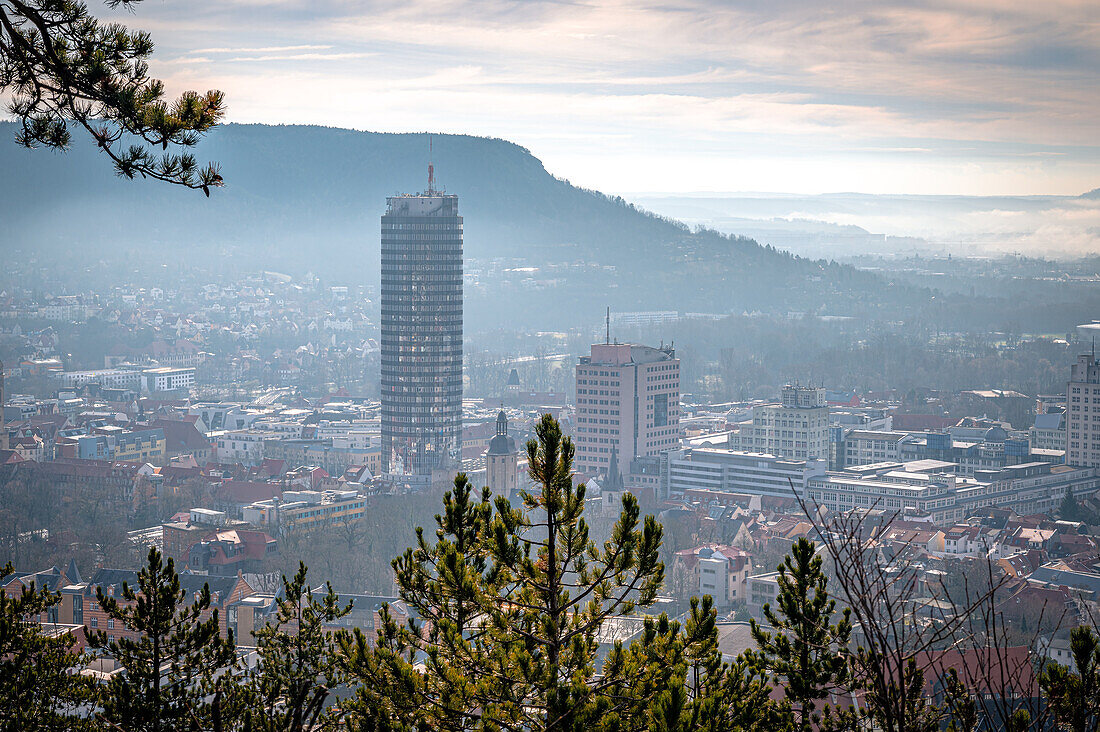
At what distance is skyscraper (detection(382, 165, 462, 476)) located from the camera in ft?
101

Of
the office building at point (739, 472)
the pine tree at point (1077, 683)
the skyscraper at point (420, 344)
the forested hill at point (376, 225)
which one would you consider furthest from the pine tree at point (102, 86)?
the forested hill at point (376, 225)

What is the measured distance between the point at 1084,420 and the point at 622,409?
1021cm

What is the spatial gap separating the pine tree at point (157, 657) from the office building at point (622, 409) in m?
24.8

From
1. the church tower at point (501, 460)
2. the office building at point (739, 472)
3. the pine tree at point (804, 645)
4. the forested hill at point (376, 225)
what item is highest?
the forested hill at point (376, 225)

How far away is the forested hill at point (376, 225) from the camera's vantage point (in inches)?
2808

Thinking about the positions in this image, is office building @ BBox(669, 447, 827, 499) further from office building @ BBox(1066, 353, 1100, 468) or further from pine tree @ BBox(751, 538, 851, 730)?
pine tree @ BBox(751, 538, 851, 730)

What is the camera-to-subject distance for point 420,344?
30609mm

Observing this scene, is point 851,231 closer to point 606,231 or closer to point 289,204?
point 606,231

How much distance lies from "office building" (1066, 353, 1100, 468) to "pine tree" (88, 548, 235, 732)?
26666 mm

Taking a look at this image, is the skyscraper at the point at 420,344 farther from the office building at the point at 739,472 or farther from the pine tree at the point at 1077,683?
the pine tree at the point at 1077,683

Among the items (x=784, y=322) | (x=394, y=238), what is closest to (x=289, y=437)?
(x=394, y=238)

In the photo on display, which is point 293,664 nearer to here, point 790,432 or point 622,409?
point 622,409

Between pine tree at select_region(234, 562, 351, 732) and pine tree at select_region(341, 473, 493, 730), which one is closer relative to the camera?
pine tree at select_region(341, 473, 493, 730)

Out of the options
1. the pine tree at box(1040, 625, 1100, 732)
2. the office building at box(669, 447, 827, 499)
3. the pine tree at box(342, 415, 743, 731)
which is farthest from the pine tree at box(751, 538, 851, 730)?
the office building at box(669, 447, 827, 499)
